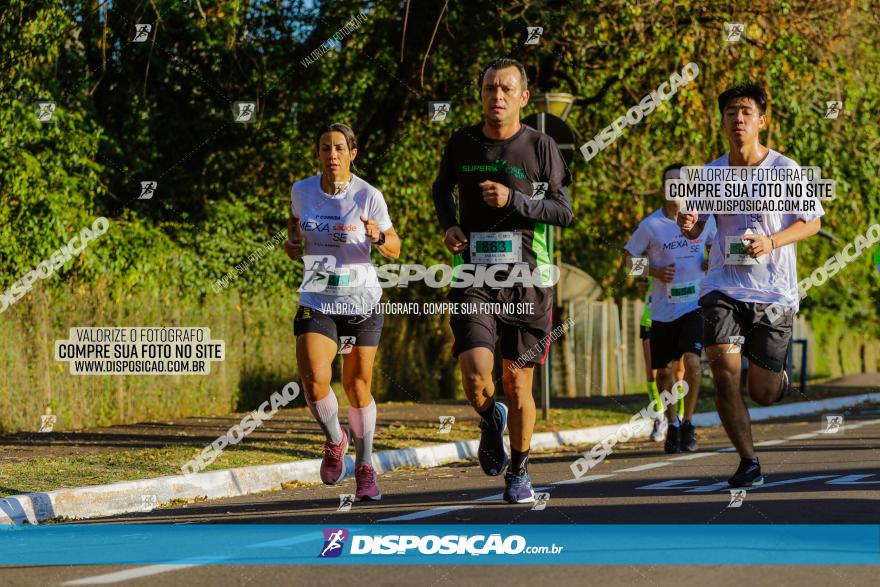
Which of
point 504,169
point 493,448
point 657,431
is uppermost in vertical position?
point 504,169

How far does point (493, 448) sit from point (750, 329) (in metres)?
1.82

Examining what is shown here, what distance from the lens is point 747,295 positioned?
861 cm

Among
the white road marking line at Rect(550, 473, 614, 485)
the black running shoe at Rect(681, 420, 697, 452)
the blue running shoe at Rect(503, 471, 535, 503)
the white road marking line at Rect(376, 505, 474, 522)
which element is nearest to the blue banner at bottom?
the white road marking line at Rect(376, 505, 474, 522)

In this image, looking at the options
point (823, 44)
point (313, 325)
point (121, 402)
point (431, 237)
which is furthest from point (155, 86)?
point (313, 325)

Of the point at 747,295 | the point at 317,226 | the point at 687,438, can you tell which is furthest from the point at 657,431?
the point at 317,226

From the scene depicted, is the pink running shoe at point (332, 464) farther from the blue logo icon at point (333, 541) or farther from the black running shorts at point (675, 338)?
the black running shorts at point (675, 338)

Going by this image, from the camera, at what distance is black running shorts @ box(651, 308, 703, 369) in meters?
12.3

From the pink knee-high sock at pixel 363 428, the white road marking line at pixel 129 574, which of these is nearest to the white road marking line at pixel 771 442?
the pink knee-high sock at pixel 363 428

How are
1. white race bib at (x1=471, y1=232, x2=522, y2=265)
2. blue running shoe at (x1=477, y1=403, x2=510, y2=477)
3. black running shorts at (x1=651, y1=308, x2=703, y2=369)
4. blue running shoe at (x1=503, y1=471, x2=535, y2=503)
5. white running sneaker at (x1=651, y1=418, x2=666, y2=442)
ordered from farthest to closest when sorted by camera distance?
white running sneaker at (x1=651, y1=418, x2=666, y2=442) < black running shorts at (x1=651, y1=308, x2=703, y2=369) < blue running shoe at (x1=477, y1=403, x2=510, y2=477) < blue running shoe at (x1=503, y1=471, x2=535, y2=503) < white race bib at (x1=471, y1=232, x2=522, y2=265)

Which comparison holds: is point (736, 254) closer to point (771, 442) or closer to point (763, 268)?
point (763, 268)

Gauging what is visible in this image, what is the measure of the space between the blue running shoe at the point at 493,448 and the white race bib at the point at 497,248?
95 centimetres

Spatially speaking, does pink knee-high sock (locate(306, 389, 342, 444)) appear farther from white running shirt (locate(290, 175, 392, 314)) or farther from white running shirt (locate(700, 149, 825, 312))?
white running shirt (locate(700, 149, 825, 312))

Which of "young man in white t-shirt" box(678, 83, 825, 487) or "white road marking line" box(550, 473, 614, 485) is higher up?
"young man in white t-shirt" box(678, 83, 825, 487)

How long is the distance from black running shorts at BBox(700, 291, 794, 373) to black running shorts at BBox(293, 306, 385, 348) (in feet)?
7.00
